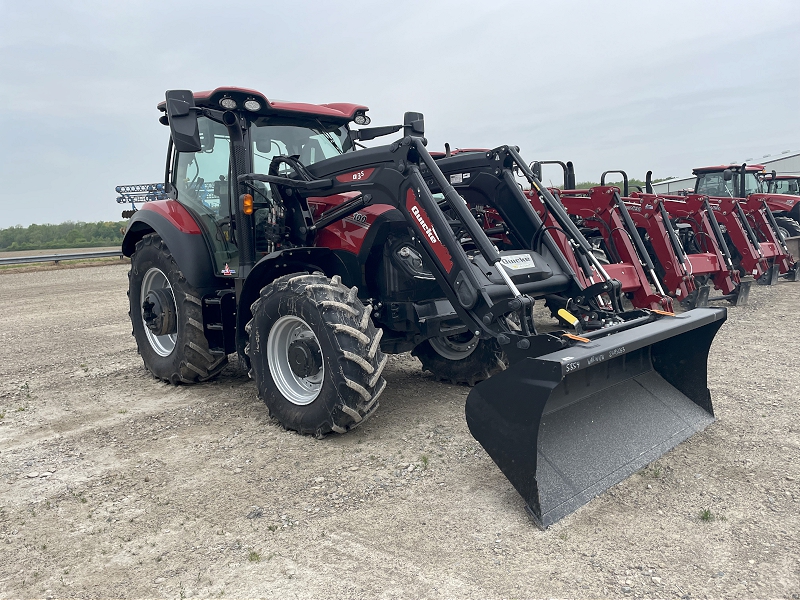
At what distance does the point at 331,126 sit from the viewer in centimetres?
533

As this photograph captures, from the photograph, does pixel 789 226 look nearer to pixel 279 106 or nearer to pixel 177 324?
pixel 279 106

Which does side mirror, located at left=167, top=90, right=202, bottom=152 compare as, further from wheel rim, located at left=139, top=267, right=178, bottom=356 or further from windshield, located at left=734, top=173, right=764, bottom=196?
windshield, located at left=734, top=173, right=764, bottom=196

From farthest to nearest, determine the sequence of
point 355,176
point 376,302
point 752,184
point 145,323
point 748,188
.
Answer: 1. point 752,184
2. point 748,188
3. point 145,323
4. point 376,302
5. point 355,176

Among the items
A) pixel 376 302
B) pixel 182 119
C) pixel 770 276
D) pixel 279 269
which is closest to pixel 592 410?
pixel 376 302

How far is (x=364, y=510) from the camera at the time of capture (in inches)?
122

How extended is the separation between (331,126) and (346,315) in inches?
85.4

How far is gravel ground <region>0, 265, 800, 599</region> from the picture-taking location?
251 cm

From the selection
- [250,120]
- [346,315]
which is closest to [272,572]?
[346,315]

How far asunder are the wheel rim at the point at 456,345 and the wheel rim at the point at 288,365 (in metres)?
1.32

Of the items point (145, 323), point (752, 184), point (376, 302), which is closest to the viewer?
point (376, 302)

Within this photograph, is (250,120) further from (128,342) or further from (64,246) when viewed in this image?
(64,246)

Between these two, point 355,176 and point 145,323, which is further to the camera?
point 145,323

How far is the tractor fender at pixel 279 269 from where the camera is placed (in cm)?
440

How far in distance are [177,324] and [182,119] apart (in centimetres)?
179
